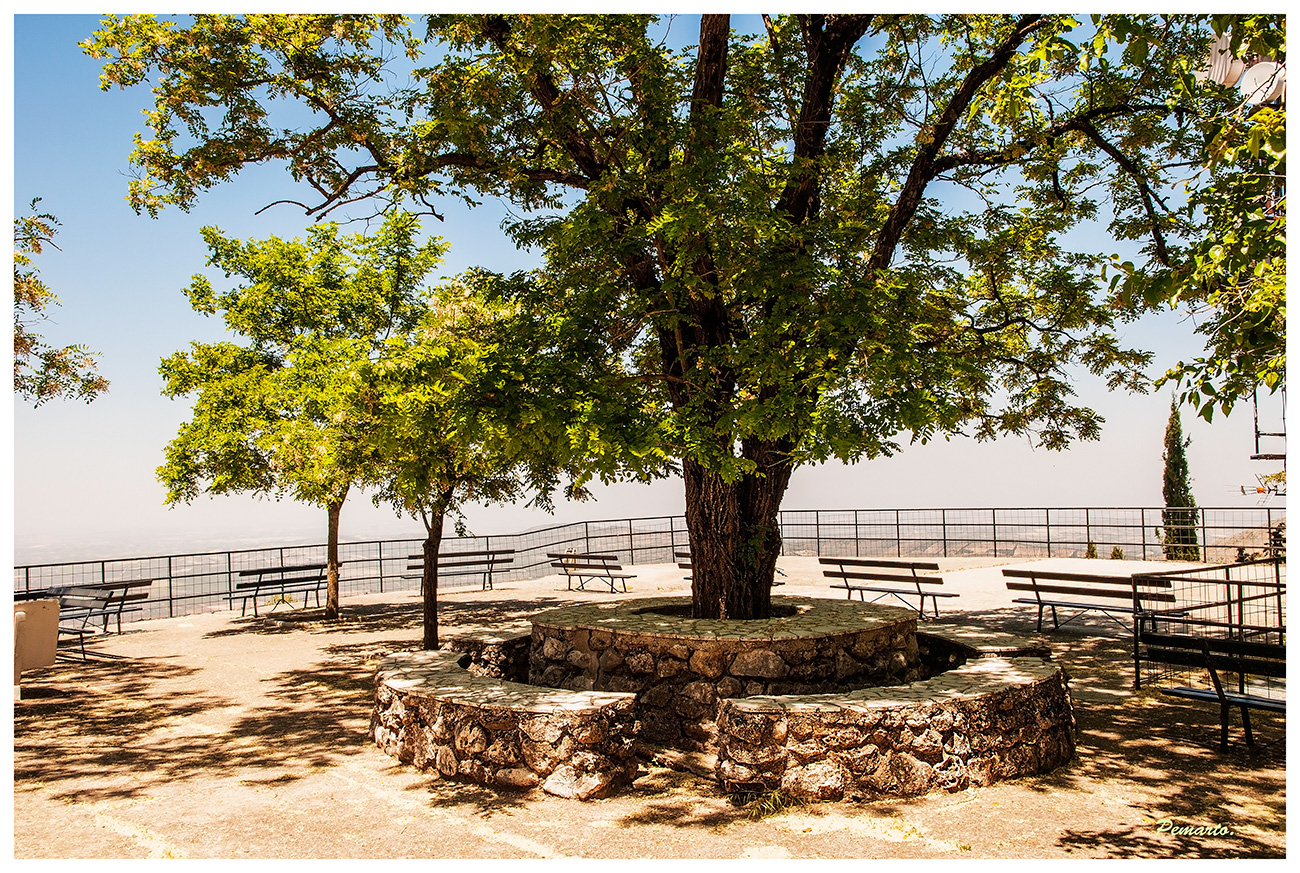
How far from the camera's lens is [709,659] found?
7543 mm

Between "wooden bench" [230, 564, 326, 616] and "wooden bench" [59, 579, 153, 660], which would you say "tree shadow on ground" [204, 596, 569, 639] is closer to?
"wooden bench" [230, 564, 326, 616]

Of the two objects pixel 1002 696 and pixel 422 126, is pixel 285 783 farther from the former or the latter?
pixel 422 126

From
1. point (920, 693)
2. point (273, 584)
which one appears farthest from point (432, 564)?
point (920, 693)

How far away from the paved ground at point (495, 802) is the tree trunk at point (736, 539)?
249 cm

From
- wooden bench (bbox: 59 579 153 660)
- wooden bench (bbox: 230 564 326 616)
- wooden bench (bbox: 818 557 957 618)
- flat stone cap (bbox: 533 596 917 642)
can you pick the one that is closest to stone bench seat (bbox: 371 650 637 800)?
flat stone cap (bbox: 533 596 917 642)

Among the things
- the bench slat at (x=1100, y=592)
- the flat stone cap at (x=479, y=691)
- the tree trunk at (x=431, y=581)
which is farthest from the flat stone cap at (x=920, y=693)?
the tree trunk at (x=431, y=581)

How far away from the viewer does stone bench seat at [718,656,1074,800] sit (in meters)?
6.00

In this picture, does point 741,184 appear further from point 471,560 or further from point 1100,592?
point 471,560

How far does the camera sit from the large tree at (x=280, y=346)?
46.1 feet

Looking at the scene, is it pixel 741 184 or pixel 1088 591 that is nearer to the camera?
pixel 741 184

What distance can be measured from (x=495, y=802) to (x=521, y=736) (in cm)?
49

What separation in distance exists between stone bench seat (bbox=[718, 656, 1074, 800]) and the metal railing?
11684 millimetres
